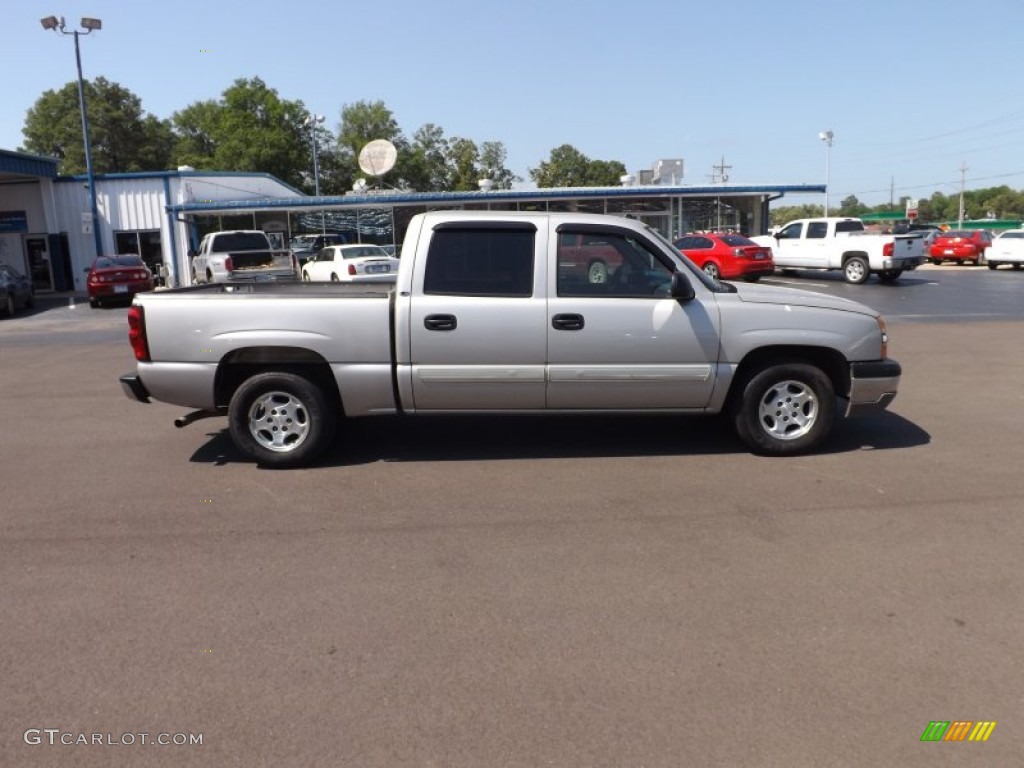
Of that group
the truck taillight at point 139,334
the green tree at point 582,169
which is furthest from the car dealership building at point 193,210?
the green tree at point 582,169

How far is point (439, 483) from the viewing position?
19.4ft

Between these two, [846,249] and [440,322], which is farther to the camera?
[846,249]

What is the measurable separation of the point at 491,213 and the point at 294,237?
3074 cm

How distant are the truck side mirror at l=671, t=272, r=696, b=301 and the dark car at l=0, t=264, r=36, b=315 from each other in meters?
21.9

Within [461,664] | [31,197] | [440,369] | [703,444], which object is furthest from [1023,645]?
[31,197]

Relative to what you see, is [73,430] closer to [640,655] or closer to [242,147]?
[640,655]

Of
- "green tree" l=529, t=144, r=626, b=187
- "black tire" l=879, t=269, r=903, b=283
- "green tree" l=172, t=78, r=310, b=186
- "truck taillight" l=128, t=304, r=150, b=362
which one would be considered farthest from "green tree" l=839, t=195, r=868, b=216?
"truck taillight" l=128, t=304, r=150, b=362

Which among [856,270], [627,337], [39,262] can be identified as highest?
[39,262]

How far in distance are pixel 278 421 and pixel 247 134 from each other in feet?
222

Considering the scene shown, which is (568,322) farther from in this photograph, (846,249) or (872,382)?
(846,249)

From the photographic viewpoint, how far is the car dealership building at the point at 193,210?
32.3m

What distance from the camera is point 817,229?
2656 cm

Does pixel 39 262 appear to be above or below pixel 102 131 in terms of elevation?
below

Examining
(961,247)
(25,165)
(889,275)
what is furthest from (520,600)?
(961,247)
